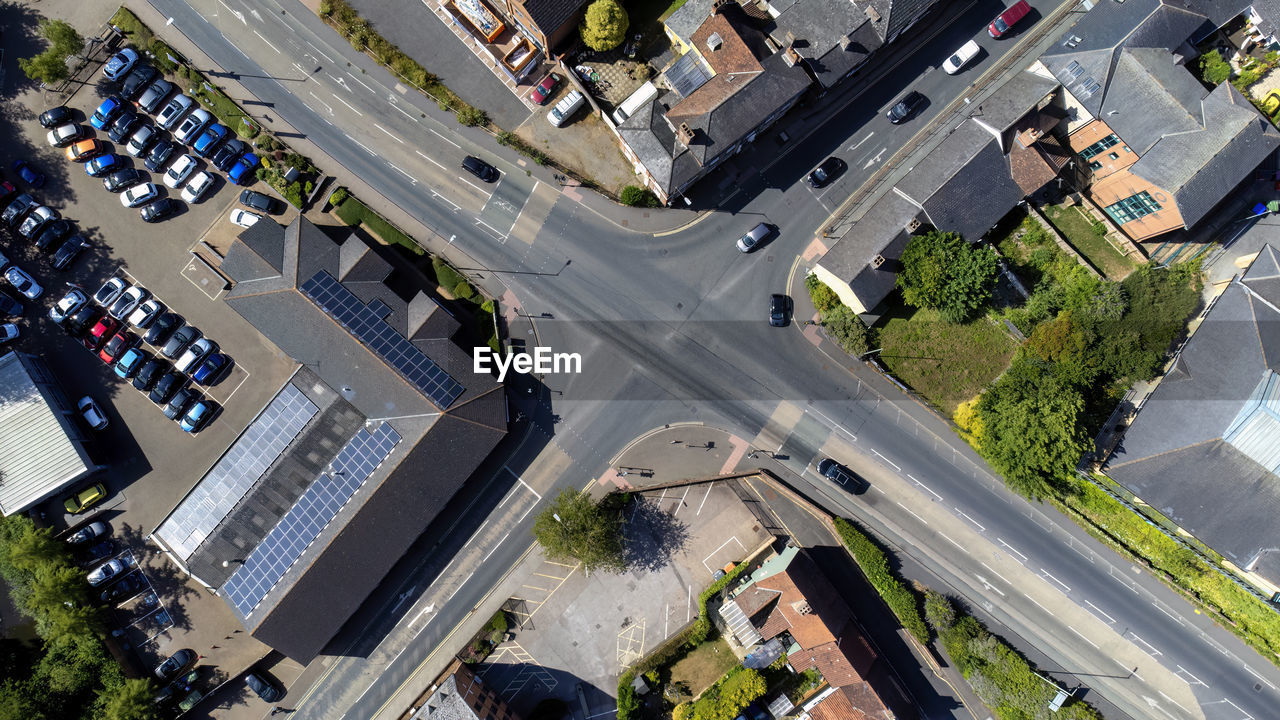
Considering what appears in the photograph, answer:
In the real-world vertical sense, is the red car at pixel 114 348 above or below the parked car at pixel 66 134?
below

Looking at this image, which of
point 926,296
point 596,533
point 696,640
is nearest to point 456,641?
point 596,533

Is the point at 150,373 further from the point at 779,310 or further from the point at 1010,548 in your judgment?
the point at 1010,548

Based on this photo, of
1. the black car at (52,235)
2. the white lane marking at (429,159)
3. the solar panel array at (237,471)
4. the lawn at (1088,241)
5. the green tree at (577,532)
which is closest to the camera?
the green tree at (577,532)

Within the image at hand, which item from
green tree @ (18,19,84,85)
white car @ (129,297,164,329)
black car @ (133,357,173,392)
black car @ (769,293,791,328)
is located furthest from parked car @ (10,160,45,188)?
black car @ (769,293,791,328)

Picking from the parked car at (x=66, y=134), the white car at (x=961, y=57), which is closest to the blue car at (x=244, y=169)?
the parked car at (x=66, y=134)

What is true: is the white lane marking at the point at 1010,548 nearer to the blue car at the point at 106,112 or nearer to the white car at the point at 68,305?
the white car at the point at 68,305

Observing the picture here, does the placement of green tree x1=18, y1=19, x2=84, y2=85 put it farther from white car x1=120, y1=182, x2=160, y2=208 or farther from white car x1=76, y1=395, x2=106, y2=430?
white car x1=76, y1=395, x2=106, y2=430

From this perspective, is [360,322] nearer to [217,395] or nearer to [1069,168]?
[217,395]
